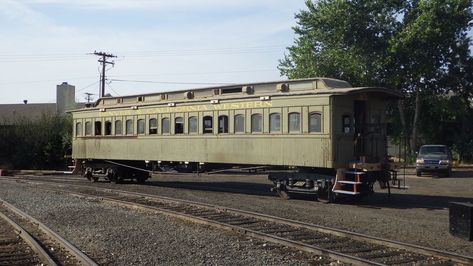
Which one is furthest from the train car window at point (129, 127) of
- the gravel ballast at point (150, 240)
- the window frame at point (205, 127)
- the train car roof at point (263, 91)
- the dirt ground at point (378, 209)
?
the gravel ballast at point (150, 240)

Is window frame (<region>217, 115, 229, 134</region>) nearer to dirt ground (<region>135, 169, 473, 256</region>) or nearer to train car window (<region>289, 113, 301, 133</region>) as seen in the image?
dirt ground (<region>135, 169, 473, 256</region>)

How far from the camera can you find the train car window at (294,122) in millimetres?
16516

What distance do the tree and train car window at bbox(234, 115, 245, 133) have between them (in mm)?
20027

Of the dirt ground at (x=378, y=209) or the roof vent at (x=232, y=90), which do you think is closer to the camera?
the dirt ground at (x=378, y=209)

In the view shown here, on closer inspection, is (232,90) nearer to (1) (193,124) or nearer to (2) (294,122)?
(1) (193,124)

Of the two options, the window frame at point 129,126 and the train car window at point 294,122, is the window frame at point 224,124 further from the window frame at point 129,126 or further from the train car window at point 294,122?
the window frame at point 129,126

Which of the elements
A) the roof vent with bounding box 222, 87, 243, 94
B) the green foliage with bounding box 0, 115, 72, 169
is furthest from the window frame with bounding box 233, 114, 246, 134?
the green foliage with bounding box 0, 115, 72, 169

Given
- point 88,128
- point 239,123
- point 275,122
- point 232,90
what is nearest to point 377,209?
point 275,122

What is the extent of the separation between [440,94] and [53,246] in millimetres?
37170

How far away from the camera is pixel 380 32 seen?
38312mm

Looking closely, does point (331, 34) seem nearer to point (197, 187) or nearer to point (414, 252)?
point (197, 187)

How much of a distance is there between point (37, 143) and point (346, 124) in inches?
1293

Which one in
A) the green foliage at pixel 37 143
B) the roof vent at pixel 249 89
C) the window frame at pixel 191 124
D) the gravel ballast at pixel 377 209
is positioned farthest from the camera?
the green foliage at pixel 37 143

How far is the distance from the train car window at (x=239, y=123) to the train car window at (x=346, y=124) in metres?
3.57
